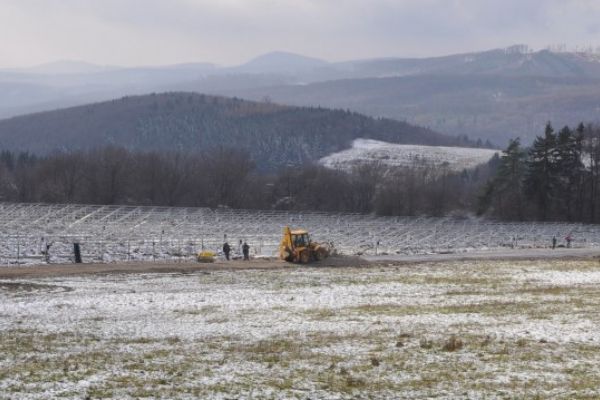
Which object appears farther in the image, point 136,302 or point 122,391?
point 136,302

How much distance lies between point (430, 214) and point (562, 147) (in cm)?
2122

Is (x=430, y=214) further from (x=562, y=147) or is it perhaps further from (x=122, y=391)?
(x=122, y=391)

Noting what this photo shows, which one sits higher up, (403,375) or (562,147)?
(562,147)

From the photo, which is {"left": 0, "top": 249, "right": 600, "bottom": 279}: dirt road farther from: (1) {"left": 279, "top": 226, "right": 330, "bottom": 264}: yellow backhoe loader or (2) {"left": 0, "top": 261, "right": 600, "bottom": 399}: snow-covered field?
(2) {"left": 0, "top": 261, "right": 600, "bottom": 399}: snow-covered field

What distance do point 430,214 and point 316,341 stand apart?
304ft

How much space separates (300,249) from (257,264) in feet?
9.88

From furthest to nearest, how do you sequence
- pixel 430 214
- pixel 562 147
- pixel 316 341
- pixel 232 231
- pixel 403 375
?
pixel 430 214 → pixel 562 147 → pixel 232 231 → pixel 316 341 → pixel 403 375

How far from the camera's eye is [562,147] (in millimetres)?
96688

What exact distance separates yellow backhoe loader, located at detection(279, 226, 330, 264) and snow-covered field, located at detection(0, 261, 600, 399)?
1097 cm

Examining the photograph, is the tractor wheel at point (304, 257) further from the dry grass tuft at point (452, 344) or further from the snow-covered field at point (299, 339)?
the dry grass tuft at point (452, 344)

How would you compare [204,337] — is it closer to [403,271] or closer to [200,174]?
[403,271]

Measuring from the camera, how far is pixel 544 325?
71.4 ft

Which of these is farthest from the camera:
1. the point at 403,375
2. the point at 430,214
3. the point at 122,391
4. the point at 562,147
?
the point at 430,214

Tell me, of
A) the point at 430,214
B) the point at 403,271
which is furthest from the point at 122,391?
the point at 430,214
